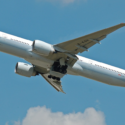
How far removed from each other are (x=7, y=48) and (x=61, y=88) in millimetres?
13421

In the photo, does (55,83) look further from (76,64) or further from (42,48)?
(42,48)

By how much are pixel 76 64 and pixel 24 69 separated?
29.1ft

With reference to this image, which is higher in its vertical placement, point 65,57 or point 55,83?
point 65,57

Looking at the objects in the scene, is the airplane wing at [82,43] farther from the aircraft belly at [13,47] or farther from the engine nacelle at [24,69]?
the engine nacelle at [24,69]

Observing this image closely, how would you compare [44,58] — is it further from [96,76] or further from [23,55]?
[96,76]

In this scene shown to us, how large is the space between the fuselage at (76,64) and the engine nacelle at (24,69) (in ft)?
13.4

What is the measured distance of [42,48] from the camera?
146 ft

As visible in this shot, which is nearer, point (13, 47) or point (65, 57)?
point (13, 47)

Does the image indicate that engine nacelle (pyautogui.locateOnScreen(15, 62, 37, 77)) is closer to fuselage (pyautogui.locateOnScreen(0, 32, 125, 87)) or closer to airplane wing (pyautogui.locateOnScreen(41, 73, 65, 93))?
airplane wing (pyautogui.locateOnScreen(41, 73, 65, 93))

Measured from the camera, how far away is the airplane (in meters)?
44.5

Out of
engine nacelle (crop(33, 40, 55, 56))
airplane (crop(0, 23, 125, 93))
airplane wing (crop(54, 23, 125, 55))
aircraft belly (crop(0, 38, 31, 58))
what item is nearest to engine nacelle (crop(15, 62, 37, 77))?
airplane (crop(0, 23, 125, 93))

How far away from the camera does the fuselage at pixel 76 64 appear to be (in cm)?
4600

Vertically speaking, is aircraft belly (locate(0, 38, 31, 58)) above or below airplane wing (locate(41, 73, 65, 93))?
above

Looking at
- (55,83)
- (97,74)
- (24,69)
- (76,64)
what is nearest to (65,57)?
(76,64)
